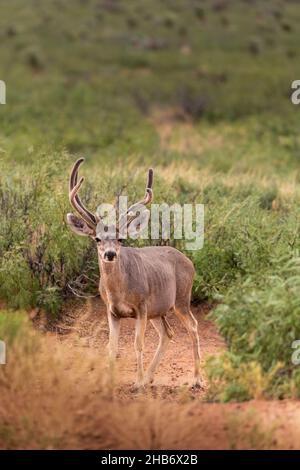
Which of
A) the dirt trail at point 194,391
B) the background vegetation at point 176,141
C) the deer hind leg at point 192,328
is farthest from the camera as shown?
the deer hind leg at point 192,328

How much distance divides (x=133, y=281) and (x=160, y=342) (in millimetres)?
1042

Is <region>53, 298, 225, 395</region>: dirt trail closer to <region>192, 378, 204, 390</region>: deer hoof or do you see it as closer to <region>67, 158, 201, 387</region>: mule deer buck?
<region>192, 378, 204, 390</region>: deer hoof

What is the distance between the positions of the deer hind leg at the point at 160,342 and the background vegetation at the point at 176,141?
1.01 meters

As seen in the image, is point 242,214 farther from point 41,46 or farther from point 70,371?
point 41,46

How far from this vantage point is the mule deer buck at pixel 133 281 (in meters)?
10.3

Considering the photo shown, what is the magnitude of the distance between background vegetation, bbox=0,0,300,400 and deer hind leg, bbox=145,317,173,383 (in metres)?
1.01

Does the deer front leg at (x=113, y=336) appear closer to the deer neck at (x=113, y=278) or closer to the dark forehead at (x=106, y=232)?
the deer neck at (x=113, y=278)

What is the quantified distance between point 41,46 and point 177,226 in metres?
29.5

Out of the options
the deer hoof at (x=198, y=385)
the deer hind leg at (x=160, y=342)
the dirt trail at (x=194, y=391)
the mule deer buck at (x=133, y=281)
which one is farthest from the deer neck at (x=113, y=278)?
the deer hoof at (x=198, y=385)

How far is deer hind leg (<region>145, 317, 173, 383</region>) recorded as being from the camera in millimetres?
10867

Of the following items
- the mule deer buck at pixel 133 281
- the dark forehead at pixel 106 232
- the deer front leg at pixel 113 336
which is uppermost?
the dark forehead at pixel 106 232

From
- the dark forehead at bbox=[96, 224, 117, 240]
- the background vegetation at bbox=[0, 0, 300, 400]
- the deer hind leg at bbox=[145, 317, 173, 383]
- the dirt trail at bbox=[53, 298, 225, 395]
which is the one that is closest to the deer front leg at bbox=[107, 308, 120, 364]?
the deer hind leg at bbox=[145, 317, 173, 383]
